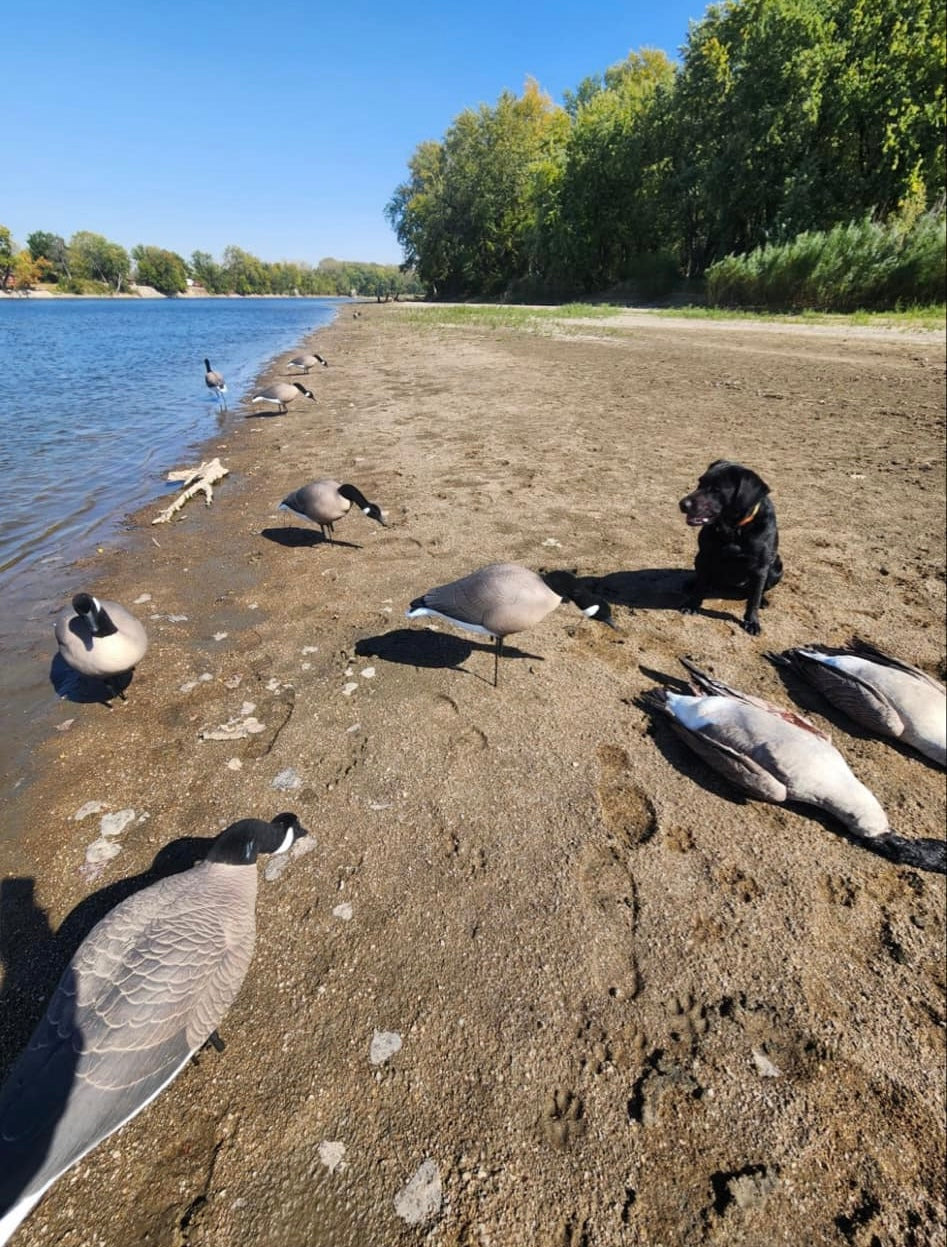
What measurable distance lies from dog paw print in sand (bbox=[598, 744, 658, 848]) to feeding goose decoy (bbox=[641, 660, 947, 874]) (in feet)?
1.64

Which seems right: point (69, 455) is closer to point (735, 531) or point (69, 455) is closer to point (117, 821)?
point (117, 821)

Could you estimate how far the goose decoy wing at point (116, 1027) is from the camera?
182 centimetres

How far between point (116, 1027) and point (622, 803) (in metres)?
2.77

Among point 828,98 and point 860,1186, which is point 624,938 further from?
point 828,98

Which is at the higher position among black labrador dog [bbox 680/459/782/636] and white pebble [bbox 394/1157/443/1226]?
black labrador dog [bbox 680/459/782/636]

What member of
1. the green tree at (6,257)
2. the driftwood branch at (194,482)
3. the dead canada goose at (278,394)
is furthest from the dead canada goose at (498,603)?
the green tree at (6,257)

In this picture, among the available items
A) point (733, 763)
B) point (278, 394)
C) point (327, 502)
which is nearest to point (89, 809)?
point (733, 763)

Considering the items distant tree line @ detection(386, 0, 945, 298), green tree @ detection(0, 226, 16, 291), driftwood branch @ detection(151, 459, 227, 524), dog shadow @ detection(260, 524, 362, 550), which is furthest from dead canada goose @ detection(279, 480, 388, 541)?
green tree @ detection(0, 226, 16, 291)

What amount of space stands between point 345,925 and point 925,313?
31671 millimetres

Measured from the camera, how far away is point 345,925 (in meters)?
2.75

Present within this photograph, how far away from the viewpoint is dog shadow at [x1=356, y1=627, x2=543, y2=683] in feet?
15.7

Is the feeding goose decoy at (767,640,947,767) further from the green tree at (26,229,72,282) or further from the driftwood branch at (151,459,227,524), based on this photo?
the green tree at (26,229,72,282)

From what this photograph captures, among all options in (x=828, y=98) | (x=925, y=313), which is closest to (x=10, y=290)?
(x=828, y=98)

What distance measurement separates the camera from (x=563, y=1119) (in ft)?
6.88
